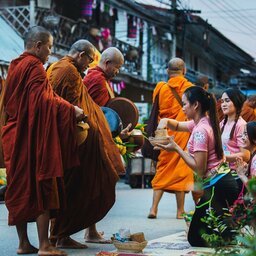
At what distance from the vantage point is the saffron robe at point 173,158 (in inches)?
391

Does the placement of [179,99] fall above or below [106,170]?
above

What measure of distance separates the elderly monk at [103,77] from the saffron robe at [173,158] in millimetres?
2332

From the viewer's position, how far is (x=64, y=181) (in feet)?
22.0

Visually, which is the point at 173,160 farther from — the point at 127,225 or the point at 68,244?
the point at 68,244

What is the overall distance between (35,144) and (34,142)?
18mm

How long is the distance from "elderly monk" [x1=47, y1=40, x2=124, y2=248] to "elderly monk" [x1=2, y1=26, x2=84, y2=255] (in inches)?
17.2

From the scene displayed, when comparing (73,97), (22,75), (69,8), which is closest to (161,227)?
(73,97)

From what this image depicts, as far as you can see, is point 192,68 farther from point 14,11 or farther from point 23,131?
point 23,131

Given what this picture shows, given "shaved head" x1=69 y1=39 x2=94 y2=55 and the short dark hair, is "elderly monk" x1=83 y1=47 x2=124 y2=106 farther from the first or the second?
the short dark hair

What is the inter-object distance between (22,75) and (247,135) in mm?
2153

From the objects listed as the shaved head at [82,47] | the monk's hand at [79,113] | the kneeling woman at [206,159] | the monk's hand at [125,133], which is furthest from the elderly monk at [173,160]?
the monk's hand at [79,113]

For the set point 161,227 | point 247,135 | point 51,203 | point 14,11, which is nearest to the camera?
point 51,203

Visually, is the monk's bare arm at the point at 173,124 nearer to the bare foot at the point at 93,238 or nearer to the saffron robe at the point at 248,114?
the bare foot at the point at 93,238

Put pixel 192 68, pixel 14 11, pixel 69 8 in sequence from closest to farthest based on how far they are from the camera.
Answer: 1. pixel 14 11
2. pixel 69 8
3. pixel 192 68
